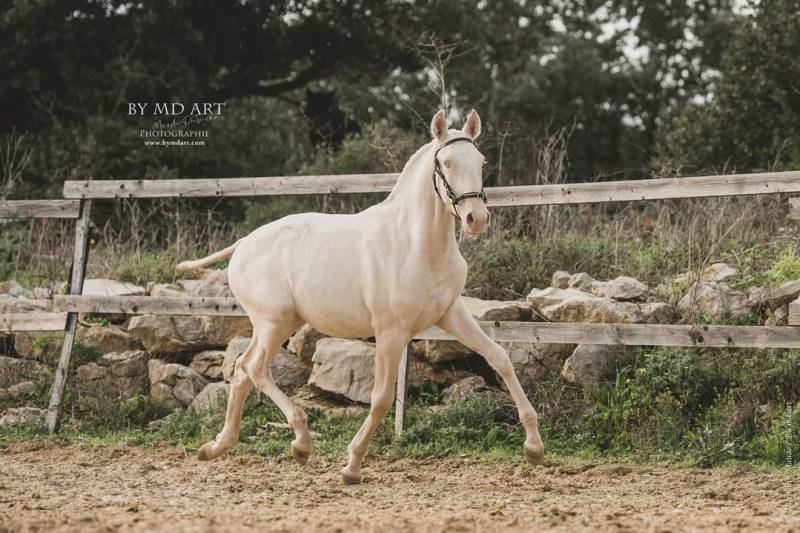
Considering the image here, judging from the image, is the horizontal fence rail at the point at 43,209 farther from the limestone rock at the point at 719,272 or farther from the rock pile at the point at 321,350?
the limestone rock at the point at 719,272

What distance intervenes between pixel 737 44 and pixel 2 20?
12.4 meters

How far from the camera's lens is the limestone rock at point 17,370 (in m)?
8.35

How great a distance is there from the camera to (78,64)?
16297mm

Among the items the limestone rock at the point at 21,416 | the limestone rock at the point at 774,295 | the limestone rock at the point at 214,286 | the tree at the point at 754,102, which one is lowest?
the limestone rock at the point at 21,416

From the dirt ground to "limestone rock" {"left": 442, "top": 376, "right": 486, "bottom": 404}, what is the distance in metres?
0.93

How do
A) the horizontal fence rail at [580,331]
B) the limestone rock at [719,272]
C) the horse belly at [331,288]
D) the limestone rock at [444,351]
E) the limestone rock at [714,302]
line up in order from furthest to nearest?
the limestone rock at [719,272] → the limestone rock at [444,351] → the limestone rock at [714,302] → the horizontal fence rail at [580,331] → the horse belly at [331,288]

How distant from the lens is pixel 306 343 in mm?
7996

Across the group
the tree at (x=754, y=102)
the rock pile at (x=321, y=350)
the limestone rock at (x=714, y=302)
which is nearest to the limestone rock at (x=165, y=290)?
the rock pile at (x=321, y=350)

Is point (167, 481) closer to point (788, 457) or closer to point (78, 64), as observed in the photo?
point (788, 457)

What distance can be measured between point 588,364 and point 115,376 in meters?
4.19

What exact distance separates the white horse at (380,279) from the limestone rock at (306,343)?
1955mm

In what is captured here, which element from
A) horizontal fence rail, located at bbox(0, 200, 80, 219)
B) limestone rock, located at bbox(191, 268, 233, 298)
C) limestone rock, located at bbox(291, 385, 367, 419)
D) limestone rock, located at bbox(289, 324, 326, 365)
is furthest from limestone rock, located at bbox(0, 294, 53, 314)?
limestone rock, located at bbox(291, 385, 367, 419)

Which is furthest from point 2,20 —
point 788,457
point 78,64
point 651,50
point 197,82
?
point 651,50

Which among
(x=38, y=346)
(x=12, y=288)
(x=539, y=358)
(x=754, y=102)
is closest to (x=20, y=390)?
(x=38, y=346)
